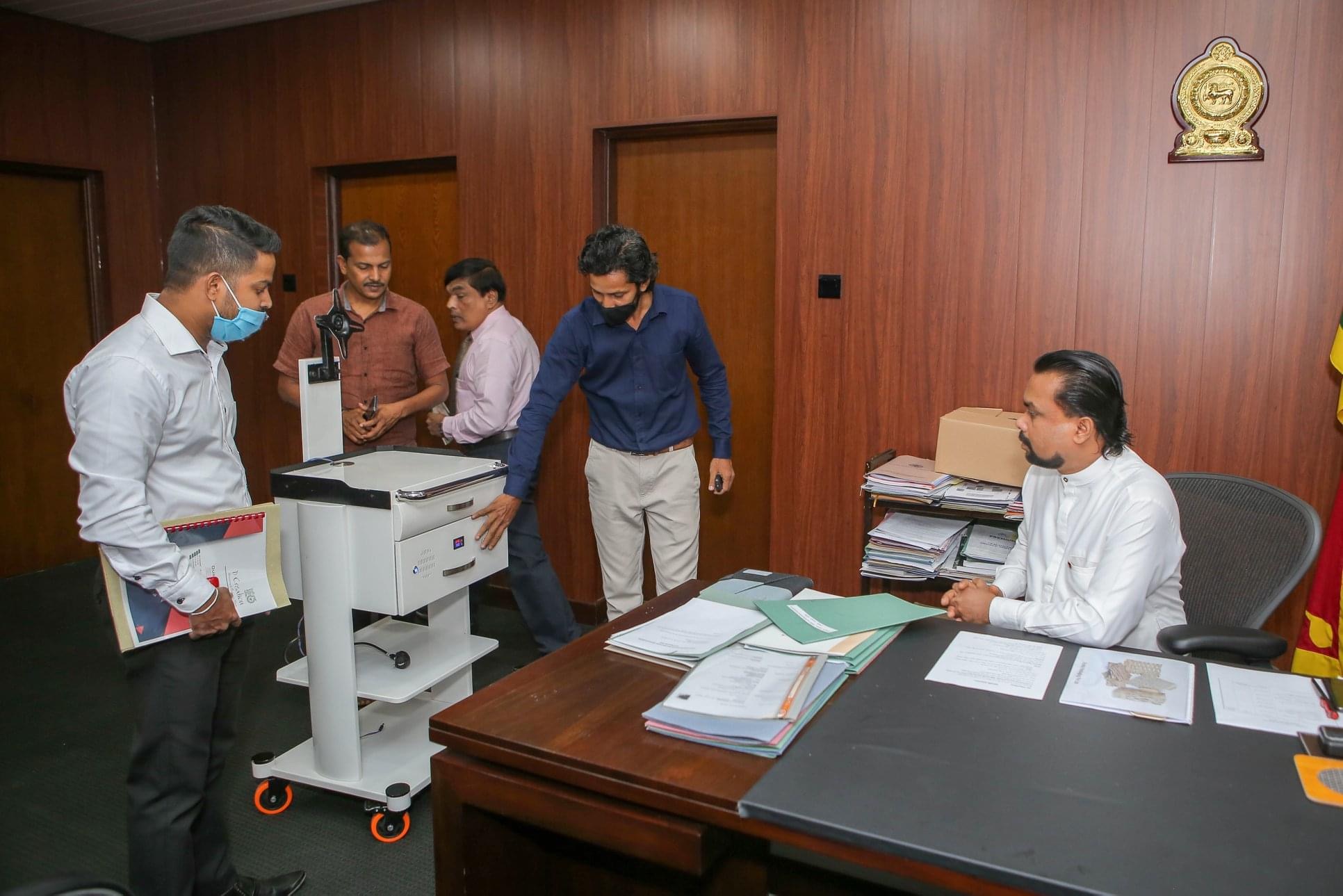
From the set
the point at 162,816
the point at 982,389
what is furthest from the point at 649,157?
the point at 162,816

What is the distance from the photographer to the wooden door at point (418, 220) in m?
4.54

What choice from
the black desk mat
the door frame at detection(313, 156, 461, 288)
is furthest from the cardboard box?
the door frame at detection(313, 156, 461, 288)

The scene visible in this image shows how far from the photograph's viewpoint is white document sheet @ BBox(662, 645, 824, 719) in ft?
4.83

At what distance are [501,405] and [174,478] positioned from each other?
5.17 ft

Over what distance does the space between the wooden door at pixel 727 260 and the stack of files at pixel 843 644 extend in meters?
2.10

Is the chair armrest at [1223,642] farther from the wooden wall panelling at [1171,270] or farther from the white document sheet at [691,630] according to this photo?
the wooden wall panelling at [1171,270]

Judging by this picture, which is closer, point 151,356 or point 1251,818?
point 1251,818

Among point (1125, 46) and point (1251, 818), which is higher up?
point (1125, 46)

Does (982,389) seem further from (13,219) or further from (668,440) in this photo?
(13,219)

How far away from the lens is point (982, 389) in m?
3.35

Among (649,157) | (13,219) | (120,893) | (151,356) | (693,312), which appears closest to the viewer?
(120,893)

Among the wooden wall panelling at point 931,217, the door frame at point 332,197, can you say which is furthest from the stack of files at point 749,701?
the door frame at point 332,197

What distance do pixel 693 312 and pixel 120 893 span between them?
240 centimetres

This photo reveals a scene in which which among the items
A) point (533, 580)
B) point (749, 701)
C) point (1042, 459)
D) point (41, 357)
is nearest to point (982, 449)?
point (1042, 459)
